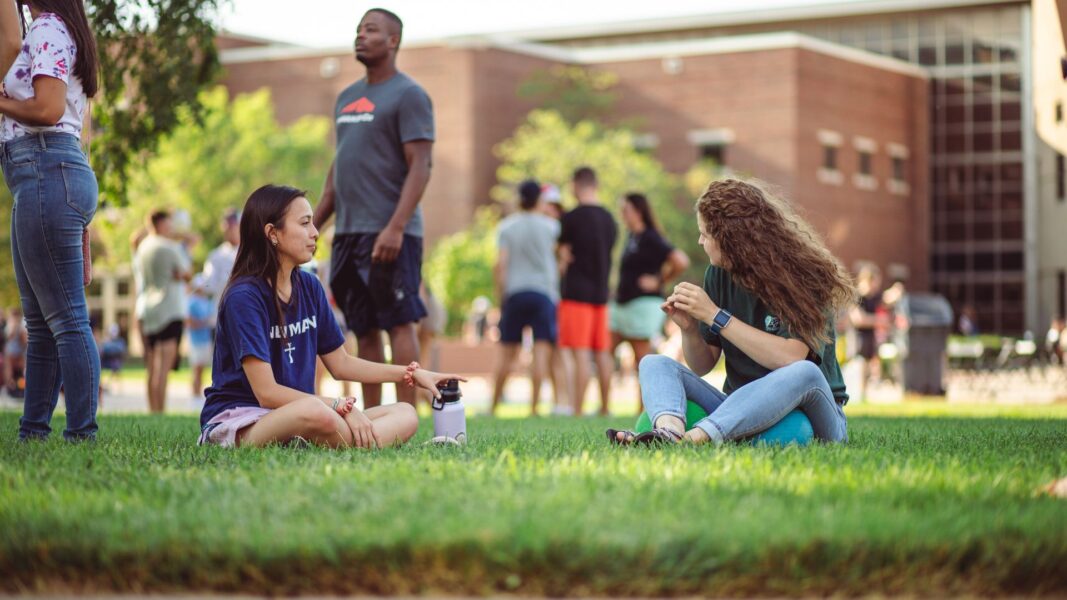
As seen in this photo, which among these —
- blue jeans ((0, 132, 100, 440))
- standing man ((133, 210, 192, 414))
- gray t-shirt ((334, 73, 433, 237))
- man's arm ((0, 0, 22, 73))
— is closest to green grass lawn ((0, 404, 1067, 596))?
blue jeans ((0, 132, 100, 440))

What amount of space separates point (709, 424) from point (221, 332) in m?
2.10

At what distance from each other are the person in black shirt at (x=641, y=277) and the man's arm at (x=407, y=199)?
4936 millimetres

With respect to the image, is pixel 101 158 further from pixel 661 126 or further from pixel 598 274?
pixel 661 126

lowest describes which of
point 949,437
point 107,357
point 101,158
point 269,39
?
point 107,357

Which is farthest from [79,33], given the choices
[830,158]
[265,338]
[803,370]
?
[830,158]

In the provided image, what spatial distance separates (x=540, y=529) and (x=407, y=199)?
→ 500cm

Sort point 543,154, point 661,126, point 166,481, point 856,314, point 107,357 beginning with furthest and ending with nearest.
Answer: point 661,126
point 543,154
point 107,357
point 856,314
point 166,481

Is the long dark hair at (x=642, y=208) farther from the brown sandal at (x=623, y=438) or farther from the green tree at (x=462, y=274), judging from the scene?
the green tree at (x=462, y=274)

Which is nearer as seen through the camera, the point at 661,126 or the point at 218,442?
the point at 218,442

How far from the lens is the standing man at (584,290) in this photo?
13.2m

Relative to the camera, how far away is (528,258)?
530 inches

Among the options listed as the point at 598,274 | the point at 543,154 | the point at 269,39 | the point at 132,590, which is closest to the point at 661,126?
the point at 543,154

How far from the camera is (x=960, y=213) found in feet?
217

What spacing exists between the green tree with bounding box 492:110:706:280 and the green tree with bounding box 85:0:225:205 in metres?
38.2
